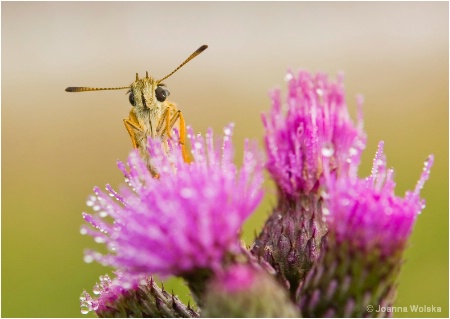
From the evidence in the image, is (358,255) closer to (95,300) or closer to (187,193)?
(187,193)

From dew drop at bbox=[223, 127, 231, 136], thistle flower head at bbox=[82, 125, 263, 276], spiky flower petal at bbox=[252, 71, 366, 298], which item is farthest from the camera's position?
spiky flower petal at bbox=[252, 71, 366, 298]

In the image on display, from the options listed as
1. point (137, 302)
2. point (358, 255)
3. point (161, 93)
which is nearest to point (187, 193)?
point (358, 255)

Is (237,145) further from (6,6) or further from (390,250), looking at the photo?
(6,6)

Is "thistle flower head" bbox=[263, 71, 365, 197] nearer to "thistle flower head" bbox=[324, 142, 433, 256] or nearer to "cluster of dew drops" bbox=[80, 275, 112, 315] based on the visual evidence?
"thistle flower head" bbox=[324, 142, 433, 256]

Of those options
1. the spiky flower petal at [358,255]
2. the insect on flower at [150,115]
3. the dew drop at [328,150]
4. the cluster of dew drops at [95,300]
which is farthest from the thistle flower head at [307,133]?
the cluster of dew drops at [95,300]

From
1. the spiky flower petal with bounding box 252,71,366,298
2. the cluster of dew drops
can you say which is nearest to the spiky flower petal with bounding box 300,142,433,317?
the spiky flower petal with bounding box 252,71,366,298

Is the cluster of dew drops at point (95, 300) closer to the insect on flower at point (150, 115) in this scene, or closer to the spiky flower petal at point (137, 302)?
the spiky flower petal at point (137, 302)

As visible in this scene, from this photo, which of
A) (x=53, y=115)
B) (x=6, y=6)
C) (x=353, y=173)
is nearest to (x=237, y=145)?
(x=53, y=115)
